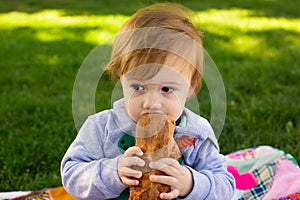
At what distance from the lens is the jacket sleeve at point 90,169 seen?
1582 mm

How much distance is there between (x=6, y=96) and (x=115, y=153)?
1803mm

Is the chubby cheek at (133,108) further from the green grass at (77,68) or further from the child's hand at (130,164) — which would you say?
the green grass at (77,68)

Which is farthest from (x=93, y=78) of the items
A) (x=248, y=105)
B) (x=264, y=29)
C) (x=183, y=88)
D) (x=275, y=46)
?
(x=264, y=29)

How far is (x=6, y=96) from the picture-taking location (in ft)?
10.7

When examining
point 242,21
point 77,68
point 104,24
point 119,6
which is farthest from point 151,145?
point 119,6

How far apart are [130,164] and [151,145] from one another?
82mm

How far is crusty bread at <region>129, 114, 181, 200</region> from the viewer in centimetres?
144

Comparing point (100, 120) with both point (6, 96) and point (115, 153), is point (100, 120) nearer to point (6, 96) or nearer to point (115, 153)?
point (115, 153)

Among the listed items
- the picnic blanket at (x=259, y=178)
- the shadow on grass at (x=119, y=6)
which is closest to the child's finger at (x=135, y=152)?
the picnic blanket at (x=259, y=178)

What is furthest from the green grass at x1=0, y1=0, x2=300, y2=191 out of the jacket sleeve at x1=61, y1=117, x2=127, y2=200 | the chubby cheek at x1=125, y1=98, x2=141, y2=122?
the chubby cheek at x1=125, y1=98, x2=141, y2=122

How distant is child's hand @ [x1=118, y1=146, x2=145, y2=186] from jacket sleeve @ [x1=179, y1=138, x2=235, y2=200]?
227 millimetres

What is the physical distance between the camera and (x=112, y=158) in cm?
163

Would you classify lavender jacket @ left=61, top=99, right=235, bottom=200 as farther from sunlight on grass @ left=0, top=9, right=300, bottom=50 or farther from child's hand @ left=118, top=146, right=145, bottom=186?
sunlight on grass @ left=0, top=9, right=300, bottom=50

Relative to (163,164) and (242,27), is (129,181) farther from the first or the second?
(242,27)
